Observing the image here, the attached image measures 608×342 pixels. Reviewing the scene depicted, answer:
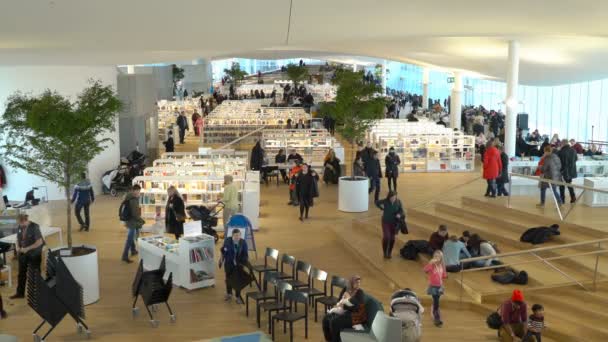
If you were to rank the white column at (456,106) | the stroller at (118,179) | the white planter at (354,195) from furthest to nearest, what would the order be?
1. the white column at (456,106)
2. the stroller at (118,179)
3. the white planter at (354,195)

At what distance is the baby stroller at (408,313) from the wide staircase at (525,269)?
1.50m

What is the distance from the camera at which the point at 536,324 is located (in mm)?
8031

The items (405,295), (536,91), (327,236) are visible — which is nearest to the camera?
(405,295)

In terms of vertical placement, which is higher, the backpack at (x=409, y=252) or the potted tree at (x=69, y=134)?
the potted tree at (x=69, y=134)

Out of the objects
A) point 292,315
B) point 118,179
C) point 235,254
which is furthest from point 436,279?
point 118,179

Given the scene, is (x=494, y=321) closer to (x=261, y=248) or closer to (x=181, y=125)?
(x=261, y=248)

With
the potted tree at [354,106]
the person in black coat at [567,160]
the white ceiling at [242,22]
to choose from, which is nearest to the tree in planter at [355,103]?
the potted tree at [354,106]

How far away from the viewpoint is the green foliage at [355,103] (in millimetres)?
17219

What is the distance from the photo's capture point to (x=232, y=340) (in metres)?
7.76

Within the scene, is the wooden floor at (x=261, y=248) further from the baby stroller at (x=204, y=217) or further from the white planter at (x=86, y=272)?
the baby stroller at (x=204, y=217)

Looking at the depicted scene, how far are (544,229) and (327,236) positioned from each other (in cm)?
470

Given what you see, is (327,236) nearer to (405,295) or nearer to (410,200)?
(410,200)

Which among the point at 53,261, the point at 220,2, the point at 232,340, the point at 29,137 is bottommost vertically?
the point at 232,340

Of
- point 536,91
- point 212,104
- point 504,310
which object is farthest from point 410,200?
point 212,104
